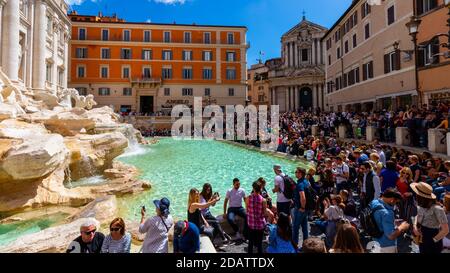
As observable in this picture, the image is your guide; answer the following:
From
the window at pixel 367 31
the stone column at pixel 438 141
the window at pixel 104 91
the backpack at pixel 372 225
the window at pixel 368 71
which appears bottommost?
the backpack at pixel 372 225

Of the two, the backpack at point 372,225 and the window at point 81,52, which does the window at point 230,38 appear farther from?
the backpack at point 372,225

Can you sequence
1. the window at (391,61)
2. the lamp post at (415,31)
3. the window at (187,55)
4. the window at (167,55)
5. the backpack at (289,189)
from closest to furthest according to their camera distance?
the backpack at (289,189) → the lamp post at (415,31) → the window at (391,61) → the window at (167,55) → the window at (187,55)

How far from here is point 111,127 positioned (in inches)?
685

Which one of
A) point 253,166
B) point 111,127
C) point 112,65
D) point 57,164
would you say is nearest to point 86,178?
point 57,164

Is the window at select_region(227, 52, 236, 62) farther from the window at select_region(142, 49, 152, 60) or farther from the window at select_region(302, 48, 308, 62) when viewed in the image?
the window at select_region(142, 49, 152, 60)

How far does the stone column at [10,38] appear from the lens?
19531mm

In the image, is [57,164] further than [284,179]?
Yes

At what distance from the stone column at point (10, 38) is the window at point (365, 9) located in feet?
83.9

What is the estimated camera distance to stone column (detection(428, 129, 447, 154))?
9.55 m

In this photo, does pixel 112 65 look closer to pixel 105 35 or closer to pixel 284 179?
pixel 105 35

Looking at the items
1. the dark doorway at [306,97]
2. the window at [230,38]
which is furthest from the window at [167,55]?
the dark doorway at [306,97]

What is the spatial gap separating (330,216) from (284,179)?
112cm

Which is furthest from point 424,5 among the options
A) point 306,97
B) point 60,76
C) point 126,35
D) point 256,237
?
point 126,35
